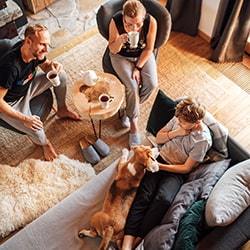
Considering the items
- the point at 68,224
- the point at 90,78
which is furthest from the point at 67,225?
the point at 90,78

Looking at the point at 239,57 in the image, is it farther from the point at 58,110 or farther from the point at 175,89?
the point at 58,110

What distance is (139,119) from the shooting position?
111 inches

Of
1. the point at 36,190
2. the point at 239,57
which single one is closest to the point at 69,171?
the point at 36,190

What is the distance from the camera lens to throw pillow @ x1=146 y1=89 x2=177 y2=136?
2.12m

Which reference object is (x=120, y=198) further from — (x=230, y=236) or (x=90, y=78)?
(x=90, y=78)

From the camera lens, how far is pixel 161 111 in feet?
7.07

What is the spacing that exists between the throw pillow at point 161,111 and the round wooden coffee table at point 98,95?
10.2 inches

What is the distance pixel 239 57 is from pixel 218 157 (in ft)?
4.79

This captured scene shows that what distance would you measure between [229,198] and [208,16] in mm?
1950

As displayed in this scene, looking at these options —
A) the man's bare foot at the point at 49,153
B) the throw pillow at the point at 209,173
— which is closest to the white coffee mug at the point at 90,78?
the man's bare foot at the point at 49,153

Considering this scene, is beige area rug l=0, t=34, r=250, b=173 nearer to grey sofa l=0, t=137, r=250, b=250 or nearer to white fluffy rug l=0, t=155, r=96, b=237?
white fluffy rug l=0, t=155, r=96, b=237

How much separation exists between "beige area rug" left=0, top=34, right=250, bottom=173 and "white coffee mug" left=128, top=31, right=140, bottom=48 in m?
0.70

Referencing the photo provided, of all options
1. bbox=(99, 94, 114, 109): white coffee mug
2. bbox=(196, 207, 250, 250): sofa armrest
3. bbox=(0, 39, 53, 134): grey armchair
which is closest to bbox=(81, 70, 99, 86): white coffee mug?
bbox=(99, 94, 114, 109): white coffee mug

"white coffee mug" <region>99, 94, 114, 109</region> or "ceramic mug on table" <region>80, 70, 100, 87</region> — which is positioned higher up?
"ceramic mug on table" <region>80, 70, 100, 87</region>
